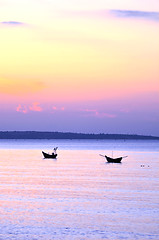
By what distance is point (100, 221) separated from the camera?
30250 millimetres

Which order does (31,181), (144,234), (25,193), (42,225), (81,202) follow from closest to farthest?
1. (144,234)
2. (42,225)
3. (81,202)
4. (25,193)
5. (31,181)

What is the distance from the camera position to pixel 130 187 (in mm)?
47594

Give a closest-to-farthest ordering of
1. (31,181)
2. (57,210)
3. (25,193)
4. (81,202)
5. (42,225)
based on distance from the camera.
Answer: (42,225) < (57,210) < (81,202) < (25,193) < (31,181)

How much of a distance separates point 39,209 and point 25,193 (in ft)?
27.4

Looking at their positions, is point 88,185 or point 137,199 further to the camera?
point 88,185

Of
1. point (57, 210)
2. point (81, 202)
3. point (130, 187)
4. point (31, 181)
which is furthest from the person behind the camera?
point (31, 181)

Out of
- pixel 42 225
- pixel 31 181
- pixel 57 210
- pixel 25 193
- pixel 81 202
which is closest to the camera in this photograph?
pixel 42 225

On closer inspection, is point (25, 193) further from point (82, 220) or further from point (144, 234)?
point (144, 234)

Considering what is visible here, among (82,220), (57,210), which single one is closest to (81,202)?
(57,210)

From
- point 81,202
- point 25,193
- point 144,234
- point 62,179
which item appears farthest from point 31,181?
point 144,234

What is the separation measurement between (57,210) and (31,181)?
64.0 ft

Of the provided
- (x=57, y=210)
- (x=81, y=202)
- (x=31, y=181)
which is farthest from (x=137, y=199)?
(x=31, y=181)

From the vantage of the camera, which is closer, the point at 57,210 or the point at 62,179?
the point at 57,210

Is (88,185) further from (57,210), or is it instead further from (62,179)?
(57,210)
